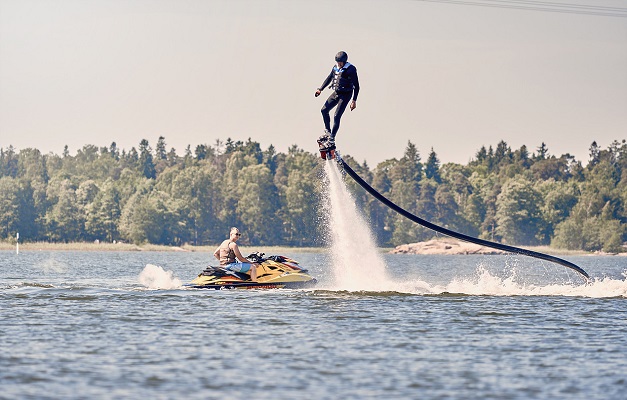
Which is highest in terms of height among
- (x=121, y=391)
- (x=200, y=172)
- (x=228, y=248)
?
(x=200, y=172)

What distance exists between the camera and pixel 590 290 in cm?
3706

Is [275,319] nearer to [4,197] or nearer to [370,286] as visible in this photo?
[370,286]

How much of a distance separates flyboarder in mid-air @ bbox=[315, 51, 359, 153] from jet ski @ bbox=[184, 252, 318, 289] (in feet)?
30.1

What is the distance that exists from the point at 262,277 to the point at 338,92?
34.5ft

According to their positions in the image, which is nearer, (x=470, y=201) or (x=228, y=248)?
(x=228, y=248)

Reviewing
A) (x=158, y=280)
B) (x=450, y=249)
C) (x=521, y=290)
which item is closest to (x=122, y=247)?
(x=450, y=249)

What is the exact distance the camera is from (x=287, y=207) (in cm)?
15775

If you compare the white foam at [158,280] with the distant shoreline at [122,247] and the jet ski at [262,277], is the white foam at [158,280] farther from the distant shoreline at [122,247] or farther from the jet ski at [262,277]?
the distant shoreline at [122,247]

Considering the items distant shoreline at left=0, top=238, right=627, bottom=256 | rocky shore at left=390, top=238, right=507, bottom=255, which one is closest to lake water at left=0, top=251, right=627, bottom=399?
distant shoreline at left=0, top=238, right=627, bottom=256

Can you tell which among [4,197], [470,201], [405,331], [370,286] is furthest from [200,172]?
[405,331]

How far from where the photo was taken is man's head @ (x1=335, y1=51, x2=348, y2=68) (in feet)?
89.9

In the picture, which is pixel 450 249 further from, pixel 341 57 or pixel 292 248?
pixel 341 57

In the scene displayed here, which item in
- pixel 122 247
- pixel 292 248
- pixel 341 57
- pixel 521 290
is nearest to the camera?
pixel 341 57

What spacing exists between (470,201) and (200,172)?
4167 cm
